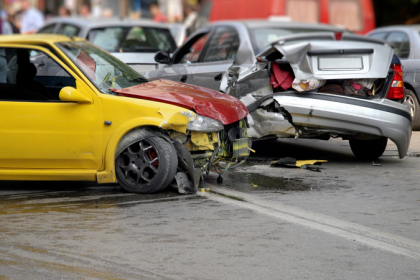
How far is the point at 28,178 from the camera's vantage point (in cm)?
666

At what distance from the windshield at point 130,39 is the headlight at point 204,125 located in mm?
5763

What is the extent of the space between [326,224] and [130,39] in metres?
7.67

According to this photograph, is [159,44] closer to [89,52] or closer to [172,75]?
[172,75]

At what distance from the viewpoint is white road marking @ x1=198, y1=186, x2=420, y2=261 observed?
191 inches

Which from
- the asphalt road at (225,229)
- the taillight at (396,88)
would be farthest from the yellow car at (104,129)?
the taillight at (396,88)

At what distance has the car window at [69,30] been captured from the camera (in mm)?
12842

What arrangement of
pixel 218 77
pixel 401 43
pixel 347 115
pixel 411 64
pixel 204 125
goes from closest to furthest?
pixel 204 125 < pixel 347 115 < pixel 218 77 < pixel 411 64 < pixel 401 43

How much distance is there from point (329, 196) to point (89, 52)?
2.98 metres

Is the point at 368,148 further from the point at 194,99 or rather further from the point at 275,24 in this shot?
the point at 194,99

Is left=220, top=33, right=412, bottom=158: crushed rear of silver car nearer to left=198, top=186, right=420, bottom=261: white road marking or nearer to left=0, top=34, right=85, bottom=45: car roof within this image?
left=198, top=186, right=420, bottom=261: white road marking

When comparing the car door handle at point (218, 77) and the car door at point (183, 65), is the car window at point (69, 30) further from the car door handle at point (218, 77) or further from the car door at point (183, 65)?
the car door handle at point (218, 77)

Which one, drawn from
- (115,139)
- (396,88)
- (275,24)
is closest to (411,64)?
(275,24)

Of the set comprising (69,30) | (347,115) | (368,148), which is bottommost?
(368,148)

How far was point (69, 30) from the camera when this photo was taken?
13328mm
